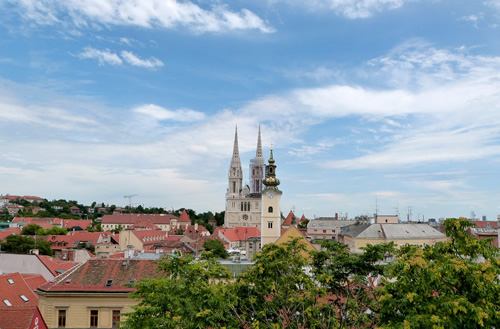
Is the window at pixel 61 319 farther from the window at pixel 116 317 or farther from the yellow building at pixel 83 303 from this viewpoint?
the window at pixel 116 317

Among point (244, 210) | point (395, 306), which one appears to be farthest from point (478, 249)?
point (244, 210)

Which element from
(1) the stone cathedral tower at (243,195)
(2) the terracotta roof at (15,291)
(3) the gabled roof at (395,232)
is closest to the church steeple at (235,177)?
(1) the stone cathedral tower at (243,195)

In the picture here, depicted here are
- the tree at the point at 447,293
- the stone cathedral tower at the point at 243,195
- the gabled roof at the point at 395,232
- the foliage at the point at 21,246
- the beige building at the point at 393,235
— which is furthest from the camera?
the stone cathedral tower at the point at 243,195

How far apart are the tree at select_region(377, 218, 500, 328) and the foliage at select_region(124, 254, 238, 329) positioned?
613cm

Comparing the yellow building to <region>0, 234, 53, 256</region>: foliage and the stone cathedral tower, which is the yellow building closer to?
<region>0, 234, 53, 256</region>: foliage

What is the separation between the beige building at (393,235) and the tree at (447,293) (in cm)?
5972

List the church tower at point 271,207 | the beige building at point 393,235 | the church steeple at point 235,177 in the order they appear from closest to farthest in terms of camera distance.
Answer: the church tower at point 271,207 < the beige building at point 393,235 < the church steeple at point 235,177

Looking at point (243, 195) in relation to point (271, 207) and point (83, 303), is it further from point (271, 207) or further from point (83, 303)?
point (83, 303)

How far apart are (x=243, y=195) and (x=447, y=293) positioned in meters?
167

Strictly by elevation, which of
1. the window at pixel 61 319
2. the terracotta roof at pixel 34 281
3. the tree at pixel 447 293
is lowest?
the window at pixel 61 319

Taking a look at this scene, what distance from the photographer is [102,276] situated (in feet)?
94.4

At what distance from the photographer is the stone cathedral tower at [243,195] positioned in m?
160

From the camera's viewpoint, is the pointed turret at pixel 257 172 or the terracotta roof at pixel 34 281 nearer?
the terracotta roof at pixel 34 281

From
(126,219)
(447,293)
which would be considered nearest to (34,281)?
(447,293)
